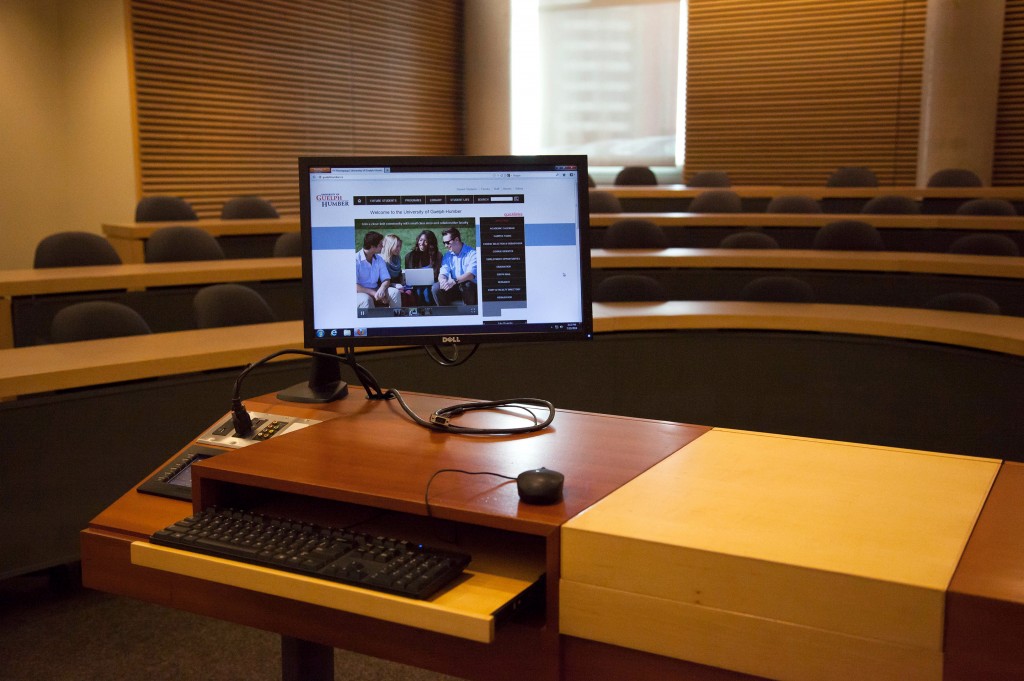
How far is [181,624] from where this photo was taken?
2.68 meters

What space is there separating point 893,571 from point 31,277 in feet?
10.9

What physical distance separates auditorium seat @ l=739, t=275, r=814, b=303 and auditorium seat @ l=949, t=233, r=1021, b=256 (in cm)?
122

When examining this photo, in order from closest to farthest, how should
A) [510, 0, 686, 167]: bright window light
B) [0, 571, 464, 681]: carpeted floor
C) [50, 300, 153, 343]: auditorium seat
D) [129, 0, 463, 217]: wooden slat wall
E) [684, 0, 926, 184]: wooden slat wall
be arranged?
[0, 571, 464, 681]: carpeted floor < [50, 300, 153, 343]: auditorium seat < [129, 0, 463, 217]: wooden slat wall < [684, 0, 926, 184]: wooden slat wall < [510, 0, 686, 167]: bright window light

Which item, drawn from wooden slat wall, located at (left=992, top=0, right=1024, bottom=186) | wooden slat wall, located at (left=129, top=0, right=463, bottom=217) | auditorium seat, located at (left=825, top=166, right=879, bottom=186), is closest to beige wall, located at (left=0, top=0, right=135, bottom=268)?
wooden slat wall, located at (left=129, top=0, right=463, bottom=217)

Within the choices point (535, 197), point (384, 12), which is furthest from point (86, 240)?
point (384, 12)

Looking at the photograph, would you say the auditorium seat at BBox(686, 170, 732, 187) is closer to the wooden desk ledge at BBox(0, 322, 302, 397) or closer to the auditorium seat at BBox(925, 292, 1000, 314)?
the auditorium seat at BBox(925, 292, 1000, 314)

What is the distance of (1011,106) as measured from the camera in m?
8.24

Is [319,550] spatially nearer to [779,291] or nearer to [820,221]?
[779,291]

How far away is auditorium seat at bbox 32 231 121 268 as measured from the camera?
4.38 m

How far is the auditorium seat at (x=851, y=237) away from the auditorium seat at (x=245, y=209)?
11.2ft

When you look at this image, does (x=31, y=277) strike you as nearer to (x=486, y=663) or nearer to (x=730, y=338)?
(x=730, y=338)

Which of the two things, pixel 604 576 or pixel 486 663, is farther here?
pixel 486 663

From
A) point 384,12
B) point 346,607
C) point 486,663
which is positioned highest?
point 384,12

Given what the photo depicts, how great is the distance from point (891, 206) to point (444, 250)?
4.64 metres
